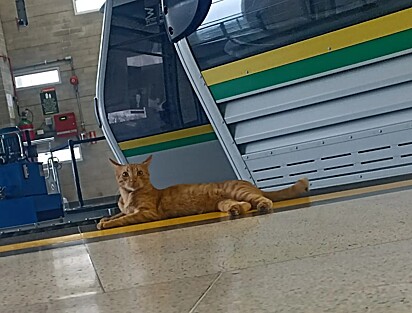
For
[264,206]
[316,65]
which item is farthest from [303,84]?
[264,206]

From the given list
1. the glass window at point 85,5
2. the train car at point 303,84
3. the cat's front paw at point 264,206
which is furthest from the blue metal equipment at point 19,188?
the glass window at point 85,5

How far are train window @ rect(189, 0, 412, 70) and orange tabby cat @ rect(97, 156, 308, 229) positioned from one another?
0.86 m

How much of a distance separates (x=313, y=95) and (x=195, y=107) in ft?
3.76

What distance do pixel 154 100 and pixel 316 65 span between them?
1513 millimetres

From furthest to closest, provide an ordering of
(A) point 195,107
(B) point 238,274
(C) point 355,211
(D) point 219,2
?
(A) point 195,107 → (D) point 219,2 → (C) point 355,211 → (B) point 238,274

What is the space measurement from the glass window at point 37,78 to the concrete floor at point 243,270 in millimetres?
9306

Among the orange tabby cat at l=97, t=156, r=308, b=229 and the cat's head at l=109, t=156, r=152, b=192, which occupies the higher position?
the cat's head at l=109, t=156, r=152, b=192

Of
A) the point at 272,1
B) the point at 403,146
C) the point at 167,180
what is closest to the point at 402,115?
the point at 403,146

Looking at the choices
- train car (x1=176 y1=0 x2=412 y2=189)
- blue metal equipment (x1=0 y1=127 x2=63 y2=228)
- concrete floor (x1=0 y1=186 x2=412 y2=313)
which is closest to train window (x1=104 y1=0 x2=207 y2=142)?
train car (x1=176 y1=0 x2=412 y2=189)

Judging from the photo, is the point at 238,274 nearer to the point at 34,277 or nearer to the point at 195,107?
the point at 34,277

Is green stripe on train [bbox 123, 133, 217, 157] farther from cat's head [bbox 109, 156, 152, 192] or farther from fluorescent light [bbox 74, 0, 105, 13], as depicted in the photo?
fluorescent light [bbox 74, 0, 105, 13]

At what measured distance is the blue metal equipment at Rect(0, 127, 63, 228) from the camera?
5660mm

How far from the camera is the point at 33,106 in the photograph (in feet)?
35.4

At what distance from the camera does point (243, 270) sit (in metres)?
1.20
